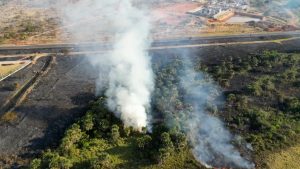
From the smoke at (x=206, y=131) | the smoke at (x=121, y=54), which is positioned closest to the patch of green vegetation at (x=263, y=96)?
the smoke at (x=206, y=131)

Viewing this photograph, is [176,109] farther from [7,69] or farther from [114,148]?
[7,69]

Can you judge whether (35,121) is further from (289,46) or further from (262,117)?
(289,46)

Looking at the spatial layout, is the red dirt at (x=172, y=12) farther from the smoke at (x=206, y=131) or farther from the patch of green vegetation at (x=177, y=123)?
the smoke at (x=206, y=131)

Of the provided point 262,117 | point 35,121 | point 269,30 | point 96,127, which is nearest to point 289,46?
point 269,30

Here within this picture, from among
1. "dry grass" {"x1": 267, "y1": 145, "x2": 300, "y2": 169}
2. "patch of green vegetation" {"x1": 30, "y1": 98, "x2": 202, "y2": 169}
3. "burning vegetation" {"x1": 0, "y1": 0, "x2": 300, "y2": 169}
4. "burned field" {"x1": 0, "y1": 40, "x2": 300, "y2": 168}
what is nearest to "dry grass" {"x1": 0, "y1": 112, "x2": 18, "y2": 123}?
"burning vegetation" {"x1": 0, "y1": 0, "x2": 300, "y2": 169}

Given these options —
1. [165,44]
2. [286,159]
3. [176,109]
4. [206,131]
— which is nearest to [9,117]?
[176,109]

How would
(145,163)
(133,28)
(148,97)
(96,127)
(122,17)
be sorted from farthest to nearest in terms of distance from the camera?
(122,17) < (133,28) < (148,97) < (96,127) < (145,163)
